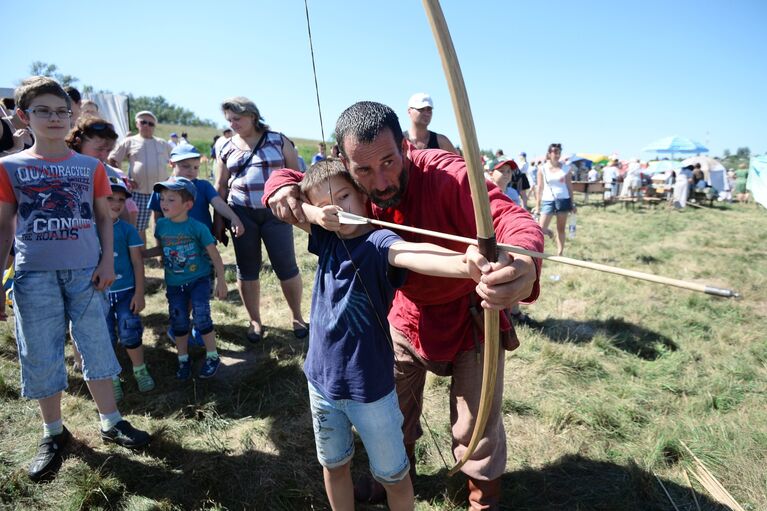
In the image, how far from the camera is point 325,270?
5.92 feet

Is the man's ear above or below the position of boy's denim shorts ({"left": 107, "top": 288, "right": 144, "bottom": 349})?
above

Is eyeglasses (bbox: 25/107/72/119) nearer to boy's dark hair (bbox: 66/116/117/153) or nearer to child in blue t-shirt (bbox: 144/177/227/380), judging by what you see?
child in blue t-shirt (bbox: 144/177/227/380)

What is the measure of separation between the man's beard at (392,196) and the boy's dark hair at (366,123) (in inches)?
5.3

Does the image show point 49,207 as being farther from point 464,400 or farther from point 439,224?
point 464,400

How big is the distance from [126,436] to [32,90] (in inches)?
76.9

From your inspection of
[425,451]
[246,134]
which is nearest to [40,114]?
[246,134]

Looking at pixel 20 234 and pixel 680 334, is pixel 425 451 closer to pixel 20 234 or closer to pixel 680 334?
pixel 20 234

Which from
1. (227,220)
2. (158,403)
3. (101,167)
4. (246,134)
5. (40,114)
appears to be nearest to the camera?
(40,114)

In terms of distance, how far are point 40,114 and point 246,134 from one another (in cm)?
152

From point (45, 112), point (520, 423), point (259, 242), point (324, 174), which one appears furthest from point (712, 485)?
point (45, 112)

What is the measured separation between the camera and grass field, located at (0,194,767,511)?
7.63ft

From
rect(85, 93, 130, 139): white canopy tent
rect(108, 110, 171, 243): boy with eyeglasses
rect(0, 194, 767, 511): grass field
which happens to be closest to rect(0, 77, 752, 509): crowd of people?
rect(0, 194, 767, 511): grass field

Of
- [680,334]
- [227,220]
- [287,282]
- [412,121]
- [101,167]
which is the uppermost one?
[412,121]

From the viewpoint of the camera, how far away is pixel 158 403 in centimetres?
312
